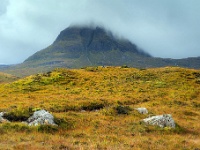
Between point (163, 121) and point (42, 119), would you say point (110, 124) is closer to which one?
point (163, 121)

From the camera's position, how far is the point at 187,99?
1998 inches

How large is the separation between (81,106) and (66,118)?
12.4 m

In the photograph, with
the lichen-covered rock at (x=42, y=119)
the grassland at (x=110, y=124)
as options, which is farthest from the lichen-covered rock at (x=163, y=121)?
the lichen-covered rock at (x=42, y=119)

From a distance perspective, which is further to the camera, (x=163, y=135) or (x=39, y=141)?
(x=163, y=135)

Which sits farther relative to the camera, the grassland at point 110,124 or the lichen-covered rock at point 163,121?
the lichen-covered rock at point 163,121

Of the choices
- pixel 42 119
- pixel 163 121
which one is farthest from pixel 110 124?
pixel 42 119

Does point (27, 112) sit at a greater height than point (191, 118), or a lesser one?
greater

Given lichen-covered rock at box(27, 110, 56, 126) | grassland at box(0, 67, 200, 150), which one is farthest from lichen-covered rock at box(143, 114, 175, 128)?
lichen-covered rock at box(27, 110, 56, 126)

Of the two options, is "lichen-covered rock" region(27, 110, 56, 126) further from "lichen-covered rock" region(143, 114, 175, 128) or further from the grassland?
"lichen-covered rock" region(143, 114, 175, 128)

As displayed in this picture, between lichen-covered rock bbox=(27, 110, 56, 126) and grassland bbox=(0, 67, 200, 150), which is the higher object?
lichen-covered rock bbox=(27, 110, 56, 126)

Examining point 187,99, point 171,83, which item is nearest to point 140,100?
point 187,99

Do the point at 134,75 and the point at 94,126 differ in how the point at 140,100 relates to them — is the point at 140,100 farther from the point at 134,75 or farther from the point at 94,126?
the point at 134,75

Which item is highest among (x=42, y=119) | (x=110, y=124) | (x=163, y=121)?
(x=42, y=119)

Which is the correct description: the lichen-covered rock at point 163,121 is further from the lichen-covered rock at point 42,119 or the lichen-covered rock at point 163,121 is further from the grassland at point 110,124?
the lichen-covered rock at point 42,119
